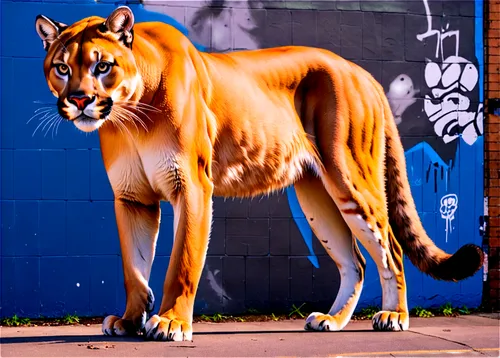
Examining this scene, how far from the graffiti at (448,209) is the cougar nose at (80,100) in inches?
157

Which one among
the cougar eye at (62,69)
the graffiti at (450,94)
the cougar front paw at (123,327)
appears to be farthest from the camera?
the graffiti at (450,94)

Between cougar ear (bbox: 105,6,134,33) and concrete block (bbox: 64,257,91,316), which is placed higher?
cougar ear (bbox: 105,6,134,33)

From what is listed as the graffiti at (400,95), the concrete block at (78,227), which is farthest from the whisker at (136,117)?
the graffiti at (400,95)

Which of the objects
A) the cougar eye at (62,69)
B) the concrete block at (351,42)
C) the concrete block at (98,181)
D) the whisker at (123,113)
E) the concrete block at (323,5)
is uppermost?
the concrete block at (323,5)

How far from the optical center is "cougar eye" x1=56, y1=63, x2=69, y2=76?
17.8ft

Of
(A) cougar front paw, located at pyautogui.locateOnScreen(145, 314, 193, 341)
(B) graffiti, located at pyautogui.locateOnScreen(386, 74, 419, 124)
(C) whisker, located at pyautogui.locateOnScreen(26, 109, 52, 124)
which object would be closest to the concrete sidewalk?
(A) cougar front paw, located at pyautogui.locateOnScreen(145, 314, 193, 341)

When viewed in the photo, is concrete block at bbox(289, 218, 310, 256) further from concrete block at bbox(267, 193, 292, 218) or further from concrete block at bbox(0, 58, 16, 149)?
concrete block at bbox(0, 58, 16, 149)

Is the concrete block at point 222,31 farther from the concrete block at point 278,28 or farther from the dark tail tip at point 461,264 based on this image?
the dark tail tip at point 461,264

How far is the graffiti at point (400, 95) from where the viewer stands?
793 cm

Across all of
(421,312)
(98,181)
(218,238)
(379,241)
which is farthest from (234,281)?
(421,312)

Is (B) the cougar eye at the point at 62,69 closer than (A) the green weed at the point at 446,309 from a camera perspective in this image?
Yes

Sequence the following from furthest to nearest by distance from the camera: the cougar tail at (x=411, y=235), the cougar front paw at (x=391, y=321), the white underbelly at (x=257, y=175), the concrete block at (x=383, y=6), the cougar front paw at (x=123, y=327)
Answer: the concrete block at (x=383, y=6) → the cougar tail at (x=411, y=235) → the cougar front paw at (x=391, y=321) → the white underbelly at (x=257, y=175) → the cougar front paw at (x=123, y=327)

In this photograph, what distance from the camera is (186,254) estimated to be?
18.4 ft

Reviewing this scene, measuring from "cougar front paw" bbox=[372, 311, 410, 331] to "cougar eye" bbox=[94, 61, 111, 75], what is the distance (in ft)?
9.11
